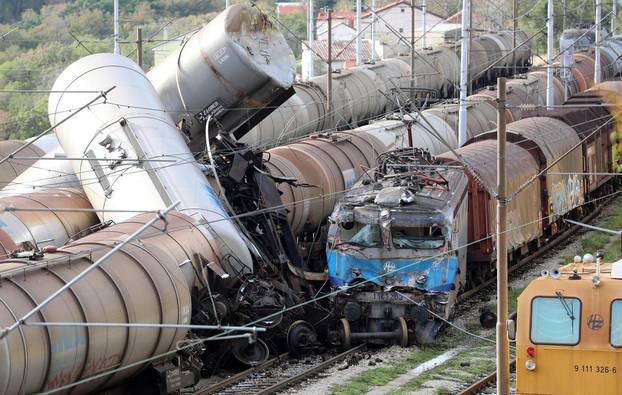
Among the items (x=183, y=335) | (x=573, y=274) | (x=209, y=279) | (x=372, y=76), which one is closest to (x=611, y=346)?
(x=573, y=274)

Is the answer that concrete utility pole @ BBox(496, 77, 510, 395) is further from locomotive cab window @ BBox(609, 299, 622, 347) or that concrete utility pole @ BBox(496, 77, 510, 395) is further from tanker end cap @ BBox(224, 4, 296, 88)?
tanker end cap @ BBox(224, 4, 296, 88)

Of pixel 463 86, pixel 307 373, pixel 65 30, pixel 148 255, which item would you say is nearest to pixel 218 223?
pixel 307 373

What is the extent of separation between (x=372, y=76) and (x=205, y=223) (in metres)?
30.5

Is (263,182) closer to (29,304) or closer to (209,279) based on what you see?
(209,279)

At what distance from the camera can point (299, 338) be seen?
68.5 feet

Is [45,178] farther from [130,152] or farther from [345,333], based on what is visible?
[345,333]

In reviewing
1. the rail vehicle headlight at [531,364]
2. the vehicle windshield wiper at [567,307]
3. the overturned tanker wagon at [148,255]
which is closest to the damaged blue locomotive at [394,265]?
the overturned tanker wagon at [148,255]

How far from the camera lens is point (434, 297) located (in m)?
21.2

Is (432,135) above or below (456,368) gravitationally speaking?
above

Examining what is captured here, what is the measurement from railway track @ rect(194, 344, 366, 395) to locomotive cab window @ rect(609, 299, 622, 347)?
6.00 meters

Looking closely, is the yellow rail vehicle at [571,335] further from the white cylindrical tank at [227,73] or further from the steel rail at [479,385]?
the white cylindrical tank at [227,73]

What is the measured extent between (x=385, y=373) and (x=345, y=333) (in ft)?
5.83

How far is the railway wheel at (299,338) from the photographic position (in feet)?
68.2

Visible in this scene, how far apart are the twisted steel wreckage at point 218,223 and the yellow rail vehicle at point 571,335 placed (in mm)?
3272
